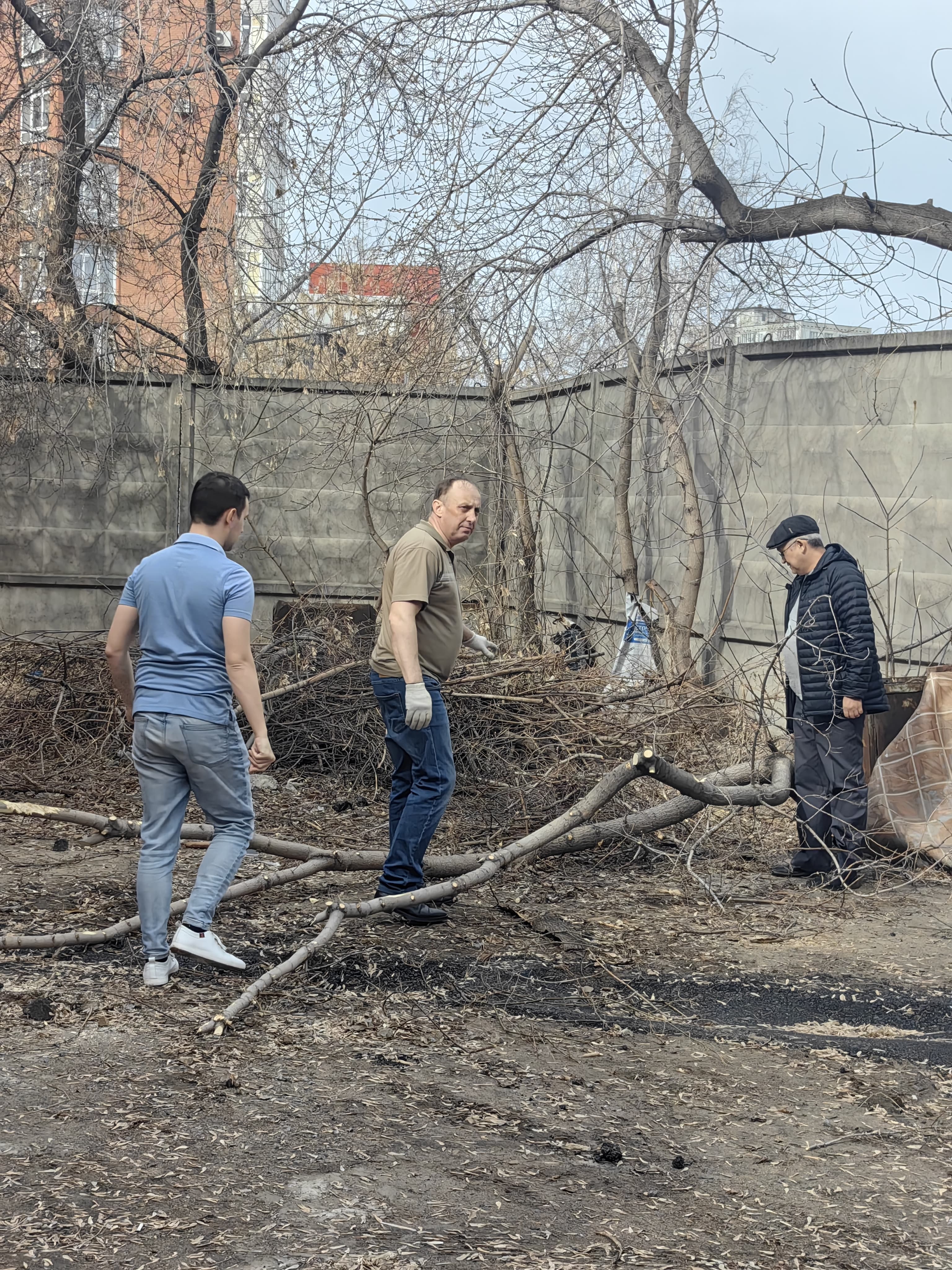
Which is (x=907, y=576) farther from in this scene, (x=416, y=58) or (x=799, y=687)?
(x=416, y=58)

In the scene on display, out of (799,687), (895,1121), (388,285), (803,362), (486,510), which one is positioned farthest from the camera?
(486,510)

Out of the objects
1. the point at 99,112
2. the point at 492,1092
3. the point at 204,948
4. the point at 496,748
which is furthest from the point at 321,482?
the point at 492,1092

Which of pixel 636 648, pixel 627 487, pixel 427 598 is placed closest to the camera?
pixel 427 598

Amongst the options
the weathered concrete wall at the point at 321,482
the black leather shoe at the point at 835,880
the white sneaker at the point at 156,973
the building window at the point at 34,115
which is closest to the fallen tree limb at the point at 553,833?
the white sneaker at the point at 156,973

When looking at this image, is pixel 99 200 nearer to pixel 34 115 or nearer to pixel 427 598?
pixel 34 115

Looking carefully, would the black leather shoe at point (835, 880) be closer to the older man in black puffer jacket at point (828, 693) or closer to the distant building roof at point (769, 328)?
the older man in black puffer jacket at point (828, 693)

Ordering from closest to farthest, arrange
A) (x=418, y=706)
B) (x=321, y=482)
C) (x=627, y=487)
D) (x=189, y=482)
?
1. (x=418, y=706)
2. (x=627, y=487)
3. (x=189, y=482)
4. (x=321, y=482)

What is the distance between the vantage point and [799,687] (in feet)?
20.1

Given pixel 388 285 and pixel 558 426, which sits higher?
pixel 388 285

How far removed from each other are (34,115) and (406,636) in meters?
7.82

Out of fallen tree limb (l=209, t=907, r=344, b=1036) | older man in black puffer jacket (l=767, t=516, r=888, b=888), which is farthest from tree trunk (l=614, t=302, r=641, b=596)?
fallen tree limb (l=209, t=907, r=344, b=1036)

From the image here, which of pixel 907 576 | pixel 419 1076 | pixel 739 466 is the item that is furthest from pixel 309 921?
pixel 739 466

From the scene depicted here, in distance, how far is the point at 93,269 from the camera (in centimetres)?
1059

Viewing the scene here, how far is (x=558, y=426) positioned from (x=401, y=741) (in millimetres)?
5607
